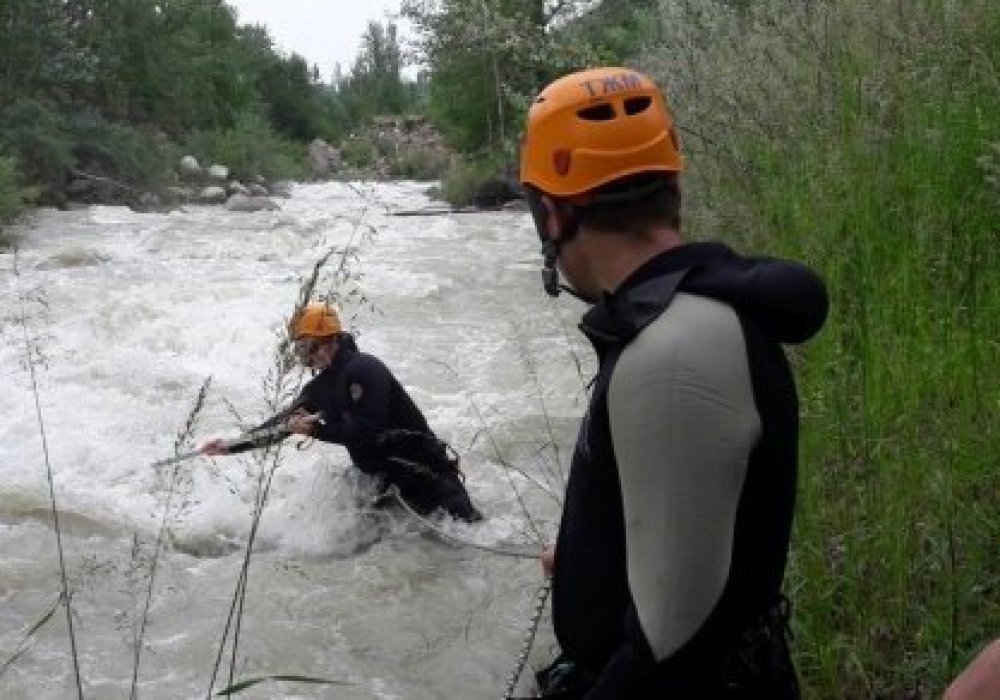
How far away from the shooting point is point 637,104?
1.59 meters

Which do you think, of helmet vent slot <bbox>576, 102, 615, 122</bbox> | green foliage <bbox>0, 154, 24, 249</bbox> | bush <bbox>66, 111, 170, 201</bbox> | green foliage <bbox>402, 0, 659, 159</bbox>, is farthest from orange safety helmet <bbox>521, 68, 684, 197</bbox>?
bush <bbox>66, 111, 170, 201</bbox>

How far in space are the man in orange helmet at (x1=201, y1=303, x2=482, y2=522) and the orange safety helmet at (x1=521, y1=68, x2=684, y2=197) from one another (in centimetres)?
354

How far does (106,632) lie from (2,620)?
469 millimetres

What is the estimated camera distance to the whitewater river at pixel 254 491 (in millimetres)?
4422

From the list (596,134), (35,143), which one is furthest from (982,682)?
(35,143)

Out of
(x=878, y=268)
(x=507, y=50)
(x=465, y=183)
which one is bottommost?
(x=465, y=183)

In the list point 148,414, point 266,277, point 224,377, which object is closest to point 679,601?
point 148,414

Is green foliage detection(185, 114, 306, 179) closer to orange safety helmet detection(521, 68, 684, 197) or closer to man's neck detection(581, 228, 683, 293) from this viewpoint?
orange safety helmet detection(521, 68, 684, 197)

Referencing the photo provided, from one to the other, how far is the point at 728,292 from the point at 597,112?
0.35m

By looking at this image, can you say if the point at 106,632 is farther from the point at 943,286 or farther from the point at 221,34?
the point at 221,34

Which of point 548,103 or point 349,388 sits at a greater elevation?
point 548,103

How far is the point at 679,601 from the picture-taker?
1367 millimetres

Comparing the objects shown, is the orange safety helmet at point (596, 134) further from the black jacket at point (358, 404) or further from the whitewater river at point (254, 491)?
the black jacket at point (358, 404)

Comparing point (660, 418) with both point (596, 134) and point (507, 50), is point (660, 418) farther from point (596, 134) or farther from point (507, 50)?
point (507, 50)
